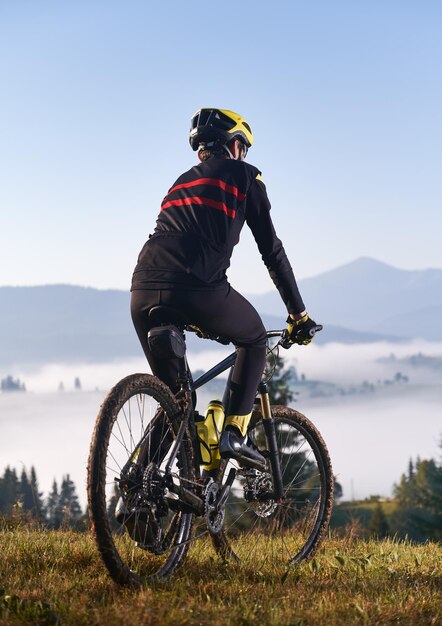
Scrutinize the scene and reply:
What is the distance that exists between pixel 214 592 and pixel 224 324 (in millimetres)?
1663

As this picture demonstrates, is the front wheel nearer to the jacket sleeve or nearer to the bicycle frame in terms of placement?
the bicycle frame

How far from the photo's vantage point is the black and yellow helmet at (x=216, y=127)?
567cm

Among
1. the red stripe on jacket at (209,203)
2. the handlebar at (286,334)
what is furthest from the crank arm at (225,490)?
the red stripe on jacket at (209,203)

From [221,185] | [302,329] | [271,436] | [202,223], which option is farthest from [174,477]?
[221,185]

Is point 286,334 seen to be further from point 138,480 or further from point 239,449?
point 138,480

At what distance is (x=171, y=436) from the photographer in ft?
17.6

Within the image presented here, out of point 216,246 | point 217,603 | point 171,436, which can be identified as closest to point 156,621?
point 217,603

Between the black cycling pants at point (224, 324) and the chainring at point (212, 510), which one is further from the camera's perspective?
the chainring at point (212, 510)

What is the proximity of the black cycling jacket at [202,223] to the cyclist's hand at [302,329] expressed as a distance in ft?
2.55

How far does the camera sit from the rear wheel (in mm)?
4559

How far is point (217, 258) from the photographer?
5.25 metres

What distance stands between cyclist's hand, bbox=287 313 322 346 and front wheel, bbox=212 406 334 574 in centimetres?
78

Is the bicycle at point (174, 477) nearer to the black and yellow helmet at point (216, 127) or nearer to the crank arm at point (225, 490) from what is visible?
the crank arm at point (225, 490)

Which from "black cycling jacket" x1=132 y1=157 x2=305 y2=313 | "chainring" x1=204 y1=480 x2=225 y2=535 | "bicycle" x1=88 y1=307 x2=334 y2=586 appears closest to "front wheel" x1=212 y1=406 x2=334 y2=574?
"bicycle" x1=88 y1=307 x2=334 y2=586
